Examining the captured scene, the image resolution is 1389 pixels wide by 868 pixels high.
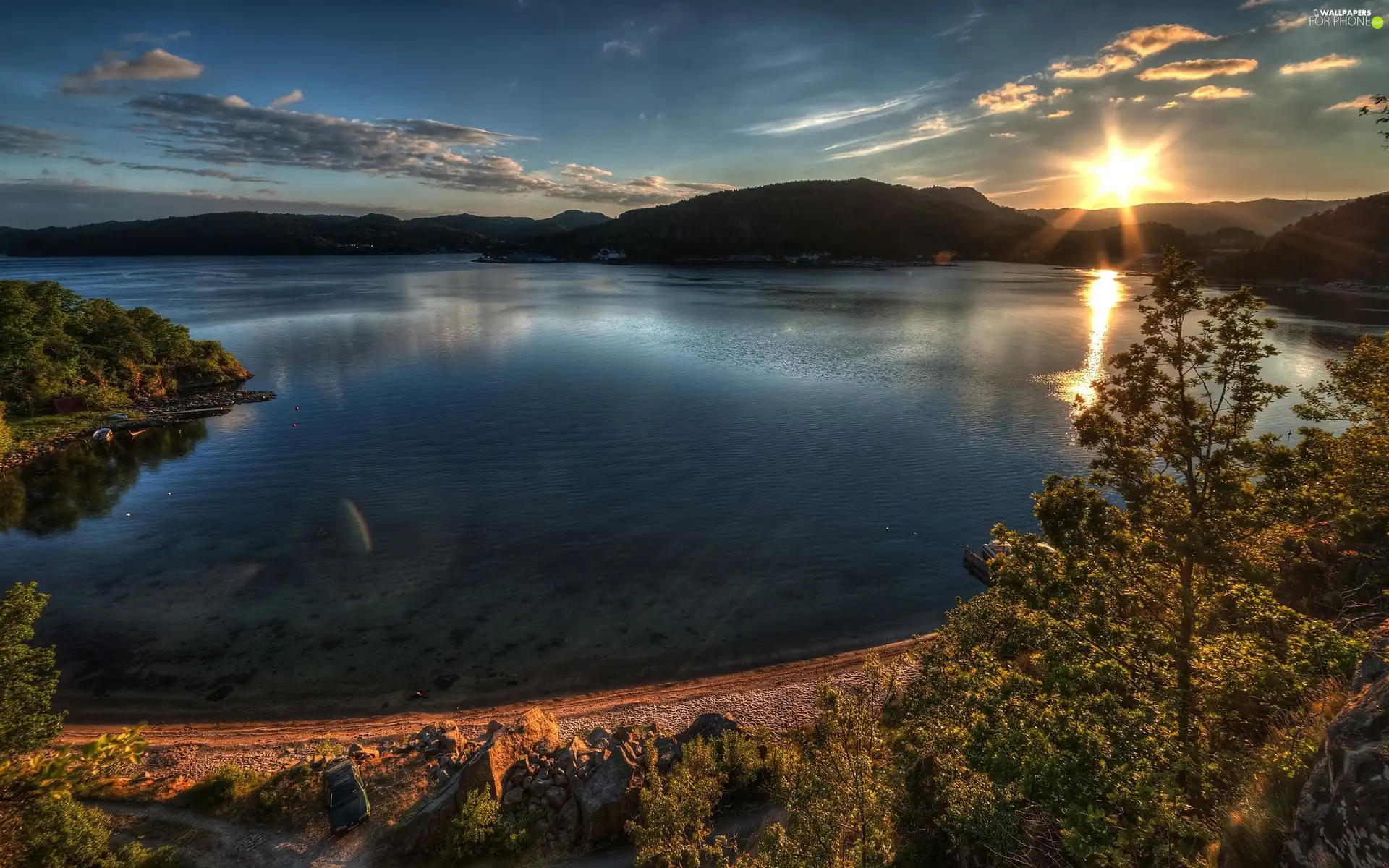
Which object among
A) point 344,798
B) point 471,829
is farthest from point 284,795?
point 471,829

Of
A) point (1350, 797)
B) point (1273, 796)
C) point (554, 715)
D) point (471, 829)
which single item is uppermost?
point (1350, 797)

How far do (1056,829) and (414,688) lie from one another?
3228 cm

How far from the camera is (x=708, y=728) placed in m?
26.7

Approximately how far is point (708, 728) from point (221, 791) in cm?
2029

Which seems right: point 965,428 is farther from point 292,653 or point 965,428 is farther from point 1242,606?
point 292,653

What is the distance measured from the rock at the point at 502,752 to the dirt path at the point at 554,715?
236 cm

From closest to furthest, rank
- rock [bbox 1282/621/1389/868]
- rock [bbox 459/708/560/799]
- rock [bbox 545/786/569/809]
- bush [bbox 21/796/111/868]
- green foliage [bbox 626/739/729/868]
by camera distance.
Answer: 1. rock [bbox 1282/621/1389/868]
2. bush [bbox 21/796/111/868]
3. green foliage [bbox 626/739/729/868]
4. rock [bbox 459/708/560/799]
5. rock [bbox 545/786/569/809]

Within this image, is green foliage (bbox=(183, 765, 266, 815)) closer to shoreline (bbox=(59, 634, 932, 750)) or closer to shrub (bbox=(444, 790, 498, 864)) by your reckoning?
shoreline (bbox=(59, 634, 932, 750))

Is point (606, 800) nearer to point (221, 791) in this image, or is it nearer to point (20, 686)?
point (221, 791)

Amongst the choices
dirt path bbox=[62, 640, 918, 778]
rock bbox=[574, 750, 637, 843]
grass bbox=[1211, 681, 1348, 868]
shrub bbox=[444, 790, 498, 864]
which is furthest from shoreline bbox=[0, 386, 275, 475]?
grass bbox=[1211, 681, 1348, 868]

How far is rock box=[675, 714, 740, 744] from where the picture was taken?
2628 centimetres

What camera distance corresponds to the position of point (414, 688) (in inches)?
1321

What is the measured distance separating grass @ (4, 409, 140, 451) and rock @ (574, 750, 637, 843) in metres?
84.8

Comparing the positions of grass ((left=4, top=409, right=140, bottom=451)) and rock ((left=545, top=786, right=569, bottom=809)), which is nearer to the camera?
rock ((left=545, top=786, right=569, bottom=809))
